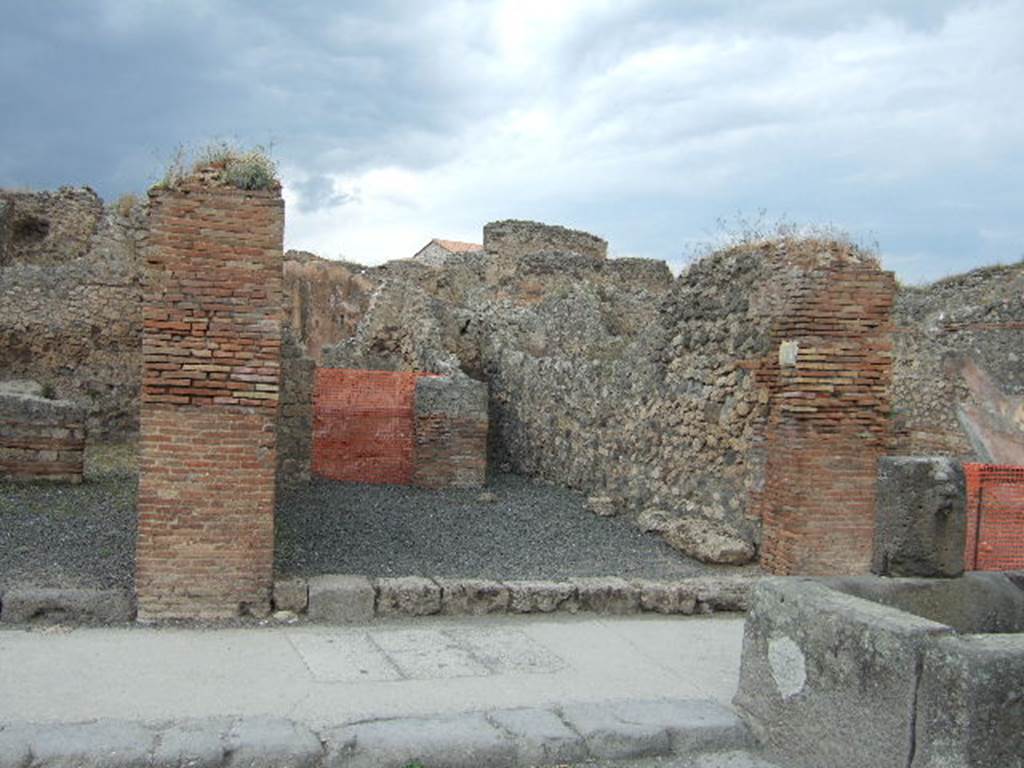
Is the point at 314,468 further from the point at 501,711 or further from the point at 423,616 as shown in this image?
the point at 501,711

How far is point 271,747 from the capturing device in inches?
159

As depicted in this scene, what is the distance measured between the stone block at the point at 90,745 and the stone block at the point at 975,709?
127 inches

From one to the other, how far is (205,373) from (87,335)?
10.4 m

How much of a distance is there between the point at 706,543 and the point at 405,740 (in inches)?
184

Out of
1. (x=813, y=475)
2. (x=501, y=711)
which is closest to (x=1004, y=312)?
(x=813, y=475)

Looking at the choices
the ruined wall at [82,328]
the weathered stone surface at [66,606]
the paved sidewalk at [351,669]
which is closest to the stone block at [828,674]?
the paved sidewalk at [351,669]

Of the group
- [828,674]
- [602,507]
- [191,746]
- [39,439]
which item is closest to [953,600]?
[828,674]

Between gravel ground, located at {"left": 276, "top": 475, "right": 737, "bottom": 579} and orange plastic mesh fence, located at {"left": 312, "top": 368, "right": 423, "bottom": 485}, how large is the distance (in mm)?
557

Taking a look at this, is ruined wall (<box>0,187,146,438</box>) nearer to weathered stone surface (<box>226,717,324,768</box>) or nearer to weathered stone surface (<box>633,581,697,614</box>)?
weathered stone surface (<box>633,581,697,614</box>)

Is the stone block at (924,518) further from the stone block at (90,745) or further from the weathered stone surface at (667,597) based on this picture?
the stone block at (90,745)

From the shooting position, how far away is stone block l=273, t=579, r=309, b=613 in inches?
240

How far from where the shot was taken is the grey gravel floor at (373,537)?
6.91m

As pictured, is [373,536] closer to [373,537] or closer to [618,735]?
[373,537]

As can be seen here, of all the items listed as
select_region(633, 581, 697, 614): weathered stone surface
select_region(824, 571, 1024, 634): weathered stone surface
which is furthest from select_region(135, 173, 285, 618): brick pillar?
select_region(824, 571, 1024, 634): weathered stone surface
